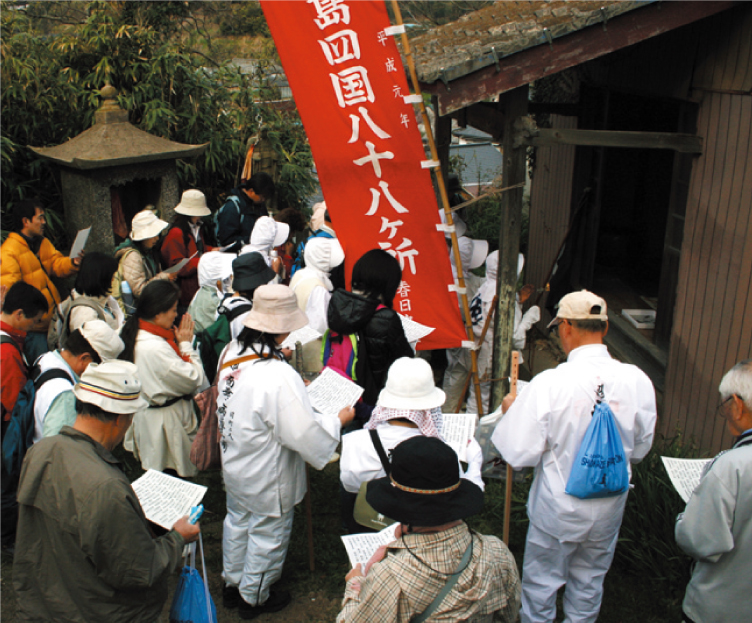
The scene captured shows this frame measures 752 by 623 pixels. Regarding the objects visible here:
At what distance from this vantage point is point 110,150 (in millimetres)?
7004

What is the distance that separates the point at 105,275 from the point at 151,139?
3.17 meters

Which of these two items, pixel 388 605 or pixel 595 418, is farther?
pixel 595 418

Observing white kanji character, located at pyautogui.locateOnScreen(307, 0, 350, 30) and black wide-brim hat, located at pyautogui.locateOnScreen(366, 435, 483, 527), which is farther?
white kanji character, located at pyautogui.locateOnScreen(307, 0, 350, 30)

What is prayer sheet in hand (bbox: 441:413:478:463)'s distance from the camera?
3.40 meters

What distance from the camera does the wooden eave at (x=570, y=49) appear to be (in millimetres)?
4270

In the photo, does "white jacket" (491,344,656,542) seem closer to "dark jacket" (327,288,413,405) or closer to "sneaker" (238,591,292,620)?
"dark jacket" (327,288,413,405)

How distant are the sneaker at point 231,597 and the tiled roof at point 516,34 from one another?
140 inches

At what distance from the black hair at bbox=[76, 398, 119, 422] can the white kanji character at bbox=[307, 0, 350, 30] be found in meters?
2.94

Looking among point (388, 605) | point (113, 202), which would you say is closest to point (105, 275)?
point (113, 202)

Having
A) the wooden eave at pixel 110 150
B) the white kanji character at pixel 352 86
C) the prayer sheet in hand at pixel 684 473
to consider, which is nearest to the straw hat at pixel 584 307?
the prayer sheet in hand at pixel 684 473

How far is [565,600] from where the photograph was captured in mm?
3666

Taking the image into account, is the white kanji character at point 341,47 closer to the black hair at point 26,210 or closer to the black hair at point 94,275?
the black hair at point 94,275

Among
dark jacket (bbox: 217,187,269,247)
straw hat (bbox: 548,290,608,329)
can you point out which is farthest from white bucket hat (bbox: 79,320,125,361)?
dark jacket (bbox: 217,187,269,247)

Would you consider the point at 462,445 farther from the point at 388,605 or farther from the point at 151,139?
the point at 151,139
